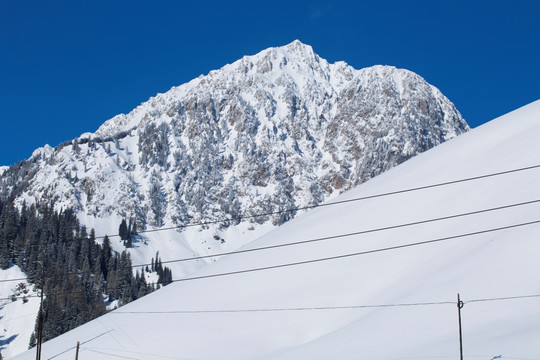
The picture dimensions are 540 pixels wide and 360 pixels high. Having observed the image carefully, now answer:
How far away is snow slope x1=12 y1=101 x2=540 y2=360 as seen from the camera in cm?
3081

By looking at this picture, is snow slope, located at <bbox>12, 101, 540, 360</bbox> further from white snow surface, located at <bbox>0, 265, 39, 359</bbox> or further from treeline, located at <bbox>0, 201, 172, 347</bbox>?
white snow surface, located at <bbox>0, 265, 39, 359</bbox>

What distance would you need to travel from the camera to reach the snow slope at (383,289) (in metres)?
30.8

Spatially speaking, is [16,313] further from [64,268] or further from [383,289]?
[383,289]

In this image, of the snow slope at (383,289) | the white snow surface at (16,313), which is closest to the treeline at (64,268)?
the white snow surface at (16,313)

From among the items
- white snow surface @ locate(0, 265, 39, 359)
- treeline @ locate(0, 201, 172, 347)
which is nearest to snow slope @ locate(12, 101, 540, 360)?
treeline @ locate(0, 201, 172, 347)

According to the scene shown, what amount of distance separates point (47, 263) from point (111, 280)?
57.3 feet

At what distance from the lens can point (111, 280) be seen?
163875mm

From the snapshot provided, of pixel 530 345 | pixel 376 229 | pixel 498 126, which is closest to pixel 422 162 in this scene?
pixel 498 126

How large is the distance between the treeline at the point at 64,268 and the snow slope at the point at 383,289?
256 feet

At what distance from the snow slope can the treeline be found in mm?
77990

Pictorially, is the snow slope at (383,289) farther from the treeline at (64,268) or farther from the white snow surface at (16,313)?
the white snow surface at (16,313)

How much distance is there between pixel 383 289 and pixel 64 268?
13127 centimetres

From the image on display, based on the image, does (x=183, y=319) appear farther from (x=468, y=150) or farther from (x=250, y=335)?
(x=468, y=150)

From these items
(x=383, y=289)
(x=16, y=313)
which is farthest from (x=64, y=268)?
(x=383, y=289)
